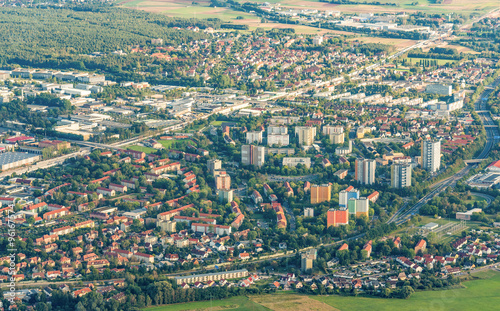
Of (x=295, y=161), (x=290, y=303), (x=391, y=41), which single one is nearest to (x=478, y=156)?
(x=295, y=161)

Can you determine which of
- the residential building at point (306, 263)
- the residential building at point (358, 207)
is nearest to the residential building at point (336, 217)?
the residential building at point (358, 207)

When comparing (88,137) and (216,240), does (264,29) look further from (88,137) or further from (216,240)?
(216,240)

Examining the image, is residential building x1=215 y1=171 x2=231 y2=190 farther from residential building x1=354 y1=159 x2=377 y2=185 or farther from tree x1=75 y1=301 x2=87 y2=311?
tree x1=75 y1=301 x2=87 y2=311

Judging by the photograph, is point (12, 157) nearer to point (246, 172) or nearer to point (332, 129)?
point (246, 172)

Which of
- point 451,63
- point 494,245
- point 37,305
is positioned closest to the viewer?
point 37,305

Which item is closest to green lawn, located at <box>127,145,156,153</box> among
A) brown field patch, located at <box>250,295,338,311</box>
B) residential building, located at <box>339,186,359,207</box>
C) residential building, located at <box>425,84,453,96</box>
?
residential building, located at <box>339,186,359,207</box>

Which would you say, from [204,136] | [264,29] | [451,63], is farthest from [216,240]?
[264,29]
